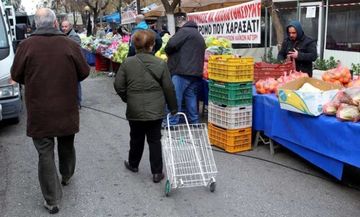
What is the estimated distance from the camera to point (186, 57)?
6625 millimetres

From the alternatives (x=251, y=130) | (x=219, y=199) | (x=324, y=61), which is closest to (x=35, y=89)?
(x=219, y=199)

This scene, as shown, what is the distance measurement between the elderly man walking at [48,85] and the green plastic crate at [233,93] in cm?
216

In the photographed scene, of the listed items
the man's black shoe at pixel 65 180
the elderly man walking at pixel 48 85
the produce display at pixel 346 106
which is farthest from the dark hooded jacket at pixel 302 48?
the man's black shoe at pixel 65 180

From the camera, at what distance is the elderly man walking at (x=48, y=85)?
384cm

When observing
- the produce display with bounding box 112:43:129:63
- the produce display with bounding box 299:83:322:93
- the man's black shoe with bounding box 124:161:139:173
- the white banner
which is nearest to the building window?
the white banner

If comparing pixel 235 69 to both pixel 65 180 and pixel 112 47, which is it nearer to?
pixel 65 180

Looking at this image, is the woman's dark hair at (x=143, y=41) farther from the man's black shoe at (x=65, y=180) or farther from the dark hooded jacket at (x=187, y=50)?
the dark hooded jacket at (x=187, y=50)

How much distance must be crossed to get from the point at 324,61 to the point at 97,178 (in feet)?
27.7

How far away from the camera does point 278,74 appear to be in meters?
6.30

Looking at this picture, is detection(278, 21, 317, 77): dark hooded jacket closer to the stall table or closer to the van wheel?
the stall table

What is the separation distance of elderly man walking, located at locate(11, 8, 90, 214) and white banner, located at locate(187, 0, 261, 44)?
167 inches

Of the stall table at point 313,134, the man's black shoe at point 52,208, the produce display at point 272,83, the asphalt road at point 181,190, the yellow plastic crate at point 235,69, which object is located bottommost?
the asphalt road at point 181,190

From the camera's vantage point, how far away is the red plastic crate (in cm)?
629

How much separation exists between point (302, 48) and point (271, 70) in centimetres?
60
